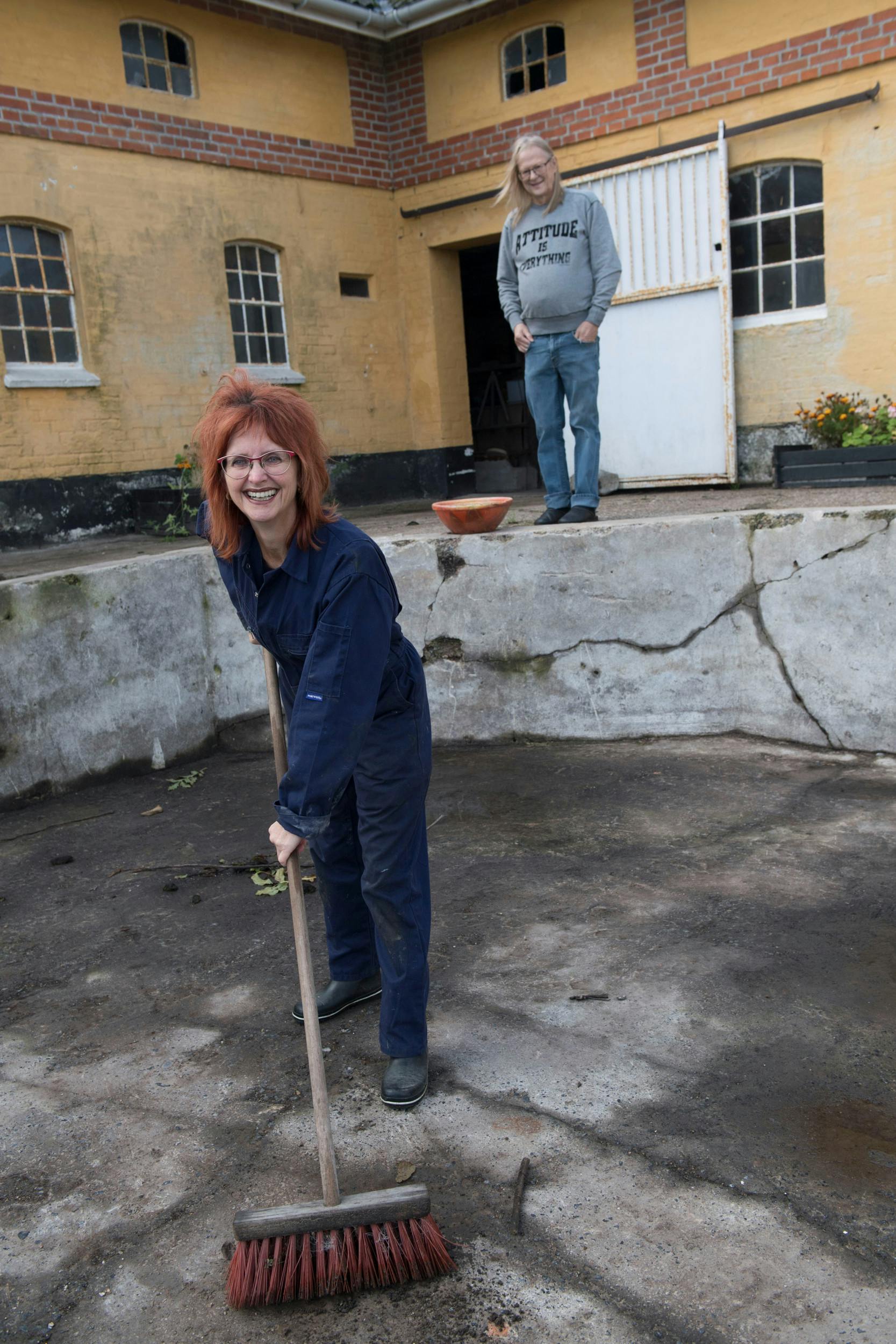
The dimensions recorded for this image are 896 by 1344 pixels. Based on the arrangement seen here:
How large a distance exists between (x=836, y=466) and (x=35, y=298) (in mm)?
6441

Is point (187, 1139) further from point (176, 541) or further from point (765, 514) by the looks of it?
point (176, 541)

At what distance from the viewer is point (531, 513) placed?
720cm

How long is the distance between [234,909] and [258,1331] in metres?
2.07

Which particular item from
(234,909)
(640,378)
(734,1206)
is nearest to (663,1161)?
(734,1206)

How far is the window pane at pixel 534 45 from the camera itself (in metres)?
10.1

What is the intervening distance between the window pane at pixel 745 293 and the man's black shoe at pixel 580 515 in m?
4.24

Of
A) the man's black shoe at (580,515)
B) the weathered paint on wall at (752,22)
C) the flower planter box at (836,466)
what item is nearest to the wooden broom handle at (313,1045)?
the man's black shoe at (580,515)

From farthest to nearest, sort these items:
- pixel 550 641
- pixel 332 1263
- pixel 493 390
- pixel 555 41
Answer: pixel 493 390 < pixel 555 41 < pixel 550 641 < pixel 332 1263

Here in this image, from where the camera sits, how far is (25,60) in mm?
8703

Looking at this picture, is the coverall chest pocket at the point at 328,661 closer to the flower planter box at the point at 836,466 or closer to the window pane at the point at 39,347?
the flower planter box at the point at 836,466

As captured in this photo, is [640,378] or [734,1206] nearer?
[734,1206]

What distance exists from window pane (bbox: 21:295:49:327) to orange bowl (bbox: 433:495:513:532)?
4876mm

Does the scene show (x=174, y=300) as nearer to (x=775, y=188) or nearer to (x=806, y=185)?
(x=775, y=188)

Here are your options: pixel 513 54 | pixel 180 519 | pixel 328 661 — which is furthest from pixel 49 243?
pixel 328 661
